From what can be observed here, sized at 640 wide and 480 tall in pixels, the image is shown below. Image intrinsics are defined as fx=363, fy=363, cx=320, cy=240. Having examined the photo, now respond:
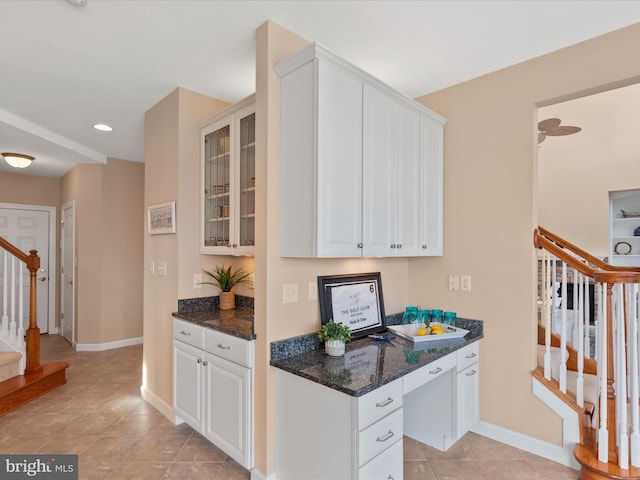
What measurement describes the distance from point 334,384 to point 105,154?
467cm

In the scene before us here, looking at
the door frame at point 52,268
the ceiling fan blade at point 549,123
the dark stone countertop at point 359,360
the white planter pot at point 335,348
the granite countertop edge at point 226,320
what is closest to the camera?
the dark stone countertop at point 359,360

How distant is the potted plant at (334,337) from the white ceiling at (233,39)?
1.77 m

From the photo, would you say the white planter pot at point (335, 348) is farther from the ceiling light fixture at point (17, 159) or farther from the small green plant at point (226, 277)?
the ceiling light fixture at point (17, 159)

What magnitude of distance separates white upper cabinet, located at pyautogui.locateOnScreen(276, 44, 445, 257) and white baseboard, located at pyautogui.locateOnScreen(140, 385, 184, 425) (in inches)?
70.5

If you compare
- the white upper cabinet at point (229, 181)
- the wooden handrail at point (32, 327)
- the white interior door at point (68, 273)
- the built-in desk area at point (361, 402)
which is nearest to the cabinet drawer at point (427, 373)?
the built-in desk area at point (361, 402)

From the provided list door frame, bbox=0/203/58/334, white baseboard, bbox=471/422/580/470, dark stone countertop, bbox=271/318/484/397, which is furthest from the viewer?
door frame, bbox=0/203/58/334

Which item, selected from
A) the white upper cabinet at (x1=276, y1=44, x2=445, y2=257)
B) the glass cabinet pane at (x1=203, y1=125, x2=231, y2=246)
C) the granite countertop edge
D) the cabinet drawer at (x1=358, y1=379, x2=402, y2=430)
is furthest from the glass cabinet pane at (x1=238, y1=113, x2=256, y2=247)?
the cabinet drawer at (x1=358, y1=379, x2=402, y2=430)

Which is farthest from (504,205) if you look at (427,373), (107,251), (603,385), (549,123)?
(107,251)

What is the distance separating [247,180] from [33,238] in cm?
505

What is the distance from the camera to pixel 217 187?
9.38 ft

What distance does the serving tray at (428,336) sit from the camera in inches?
95.8

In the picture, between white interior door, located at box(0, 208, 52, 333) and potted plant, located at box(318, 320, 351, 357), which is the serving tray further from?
white interior door, located at box(0, 208, 52, 333)

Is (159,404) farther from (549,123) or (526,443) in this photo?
(549,123)

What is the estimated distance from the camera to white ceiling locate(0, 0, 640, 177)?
1.99 m
